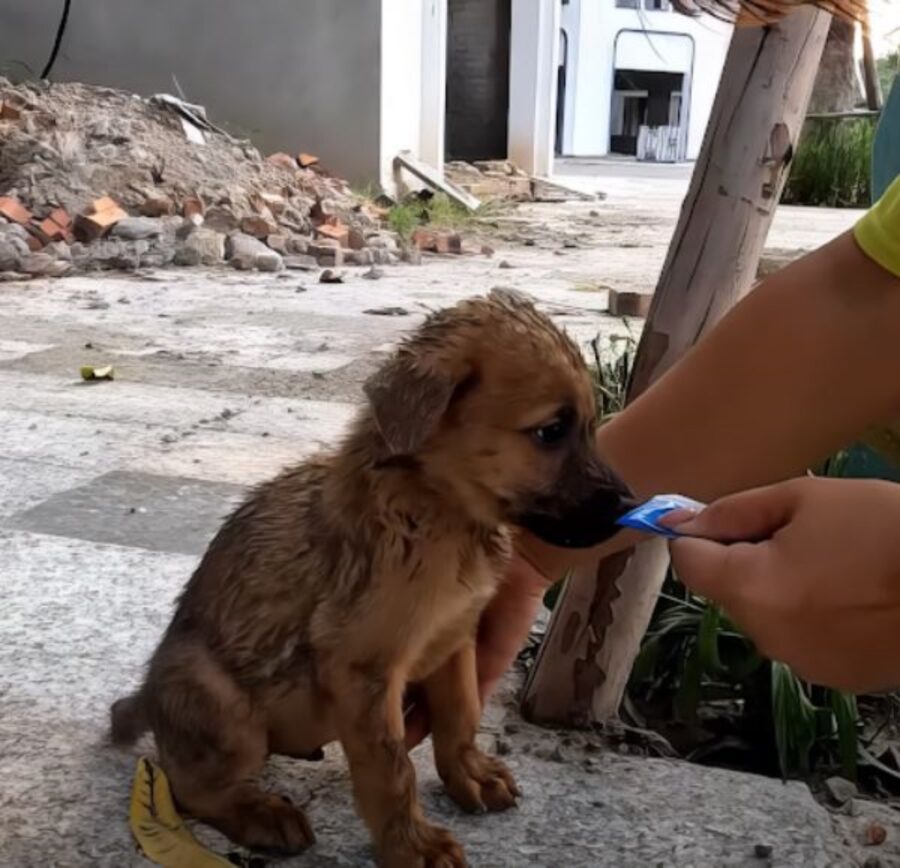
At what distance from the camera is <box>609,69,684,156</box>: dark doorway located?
28859mm

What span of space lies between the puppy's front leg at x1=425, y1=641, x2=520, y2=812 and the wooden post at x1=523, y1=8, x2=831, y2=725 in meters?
0.30

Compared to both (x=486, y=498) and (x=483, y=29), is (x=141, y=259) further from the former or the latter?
(x=483, y=29)

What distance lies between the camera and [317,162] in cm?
1074

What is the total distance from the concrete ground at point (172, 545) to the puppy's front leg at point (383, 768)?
12 cm

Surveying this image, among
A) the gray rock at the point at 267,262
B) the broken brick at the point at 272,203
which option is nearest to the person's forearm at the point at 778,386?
the gray rock at the point at 267,262

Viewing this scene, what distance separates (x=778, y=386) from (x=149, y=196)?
728cm

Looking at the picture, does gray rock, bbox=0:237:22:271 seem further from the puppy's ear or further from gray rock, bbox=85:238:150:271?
the puppy's ear

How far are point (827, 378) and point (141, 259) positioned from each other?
637 cm

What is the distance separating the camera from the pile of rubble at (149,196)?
7.88 m

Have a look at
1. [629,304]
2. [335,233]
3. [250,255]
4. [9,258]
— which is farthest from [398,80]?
[629,304]

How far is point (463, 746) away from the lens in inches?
79.0

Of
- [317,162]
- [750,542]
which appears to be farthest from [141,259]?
[750,542]

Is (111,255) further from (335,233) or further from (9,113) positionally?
(9,113)

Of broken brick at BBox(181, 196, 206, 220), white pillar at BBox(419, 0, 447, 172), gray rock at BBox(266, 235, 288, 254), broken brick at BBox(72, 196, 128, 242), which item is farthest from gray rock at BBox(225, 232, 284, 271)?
white pillar at BBox(419, 0, 447, 172)
